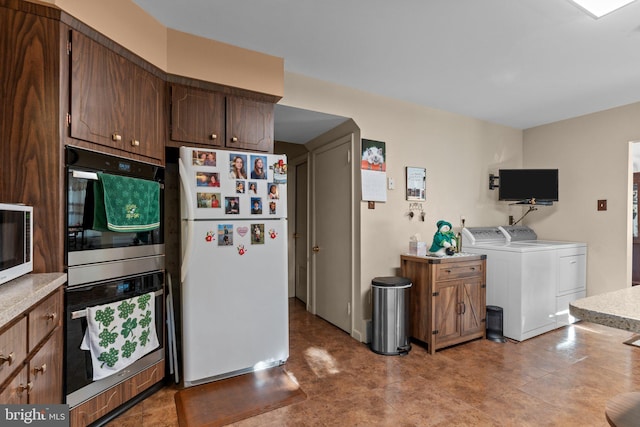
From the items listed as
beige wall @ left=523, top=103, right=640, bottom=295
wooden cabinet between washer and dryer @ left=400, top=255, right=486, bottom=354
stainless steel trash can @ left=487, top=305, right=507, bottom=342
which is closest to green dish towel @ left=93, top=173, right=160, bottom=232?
wooden cabinet between washer and dryer @ left=400, top=255, right=486, bottom=354

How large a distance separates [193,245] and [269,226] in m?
0.54

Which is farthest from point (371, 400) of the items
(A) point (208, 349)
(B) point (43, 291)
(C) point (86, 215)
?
(C) point (86, 215)

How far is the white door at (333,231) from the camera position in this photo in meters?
3.22

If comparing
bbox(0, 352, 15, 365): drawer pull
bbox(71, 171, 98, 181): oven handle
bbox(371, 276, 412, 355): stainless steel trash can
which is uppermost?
bbox(71, 171, 98, 181): oven handle

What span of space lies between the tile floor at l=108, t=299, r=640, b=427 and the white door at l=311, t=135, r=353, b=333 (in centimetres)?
45

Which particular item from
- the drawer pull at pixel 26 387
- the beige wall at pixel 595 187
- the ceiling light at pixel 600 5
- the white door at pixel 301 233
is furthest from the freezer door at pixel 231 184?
the beige wall at pixel 595 187

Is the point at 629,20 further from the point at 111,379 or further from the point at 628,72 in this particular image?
the point at 111,379

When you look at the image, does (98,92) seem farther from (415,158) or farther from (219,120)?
(415,158)

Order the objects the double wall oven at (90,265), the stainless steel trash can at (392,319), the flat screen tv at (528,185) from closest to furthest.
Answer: the double wall oven at (90,265) < the stainless steel trash can at (392,319) < the flat screen tv at (528,185)

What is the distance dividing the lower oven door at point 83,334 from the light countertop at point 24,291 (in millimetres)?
175

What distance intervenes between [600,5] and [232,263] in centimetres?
273

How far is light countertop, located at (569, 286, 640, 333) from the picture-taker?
0.75 metres

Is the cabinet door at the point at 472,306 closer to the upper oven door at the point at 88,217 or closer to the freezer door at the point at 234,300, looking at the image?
the freezer door at the point at 234,300

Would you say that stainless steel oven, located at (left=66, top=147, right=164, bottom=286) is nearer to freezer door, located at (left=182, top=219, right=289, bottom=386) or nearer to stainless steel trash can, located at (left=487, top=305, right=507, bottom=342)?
freezer door, located at (left=182, top=219, right=289, bottom=386)
